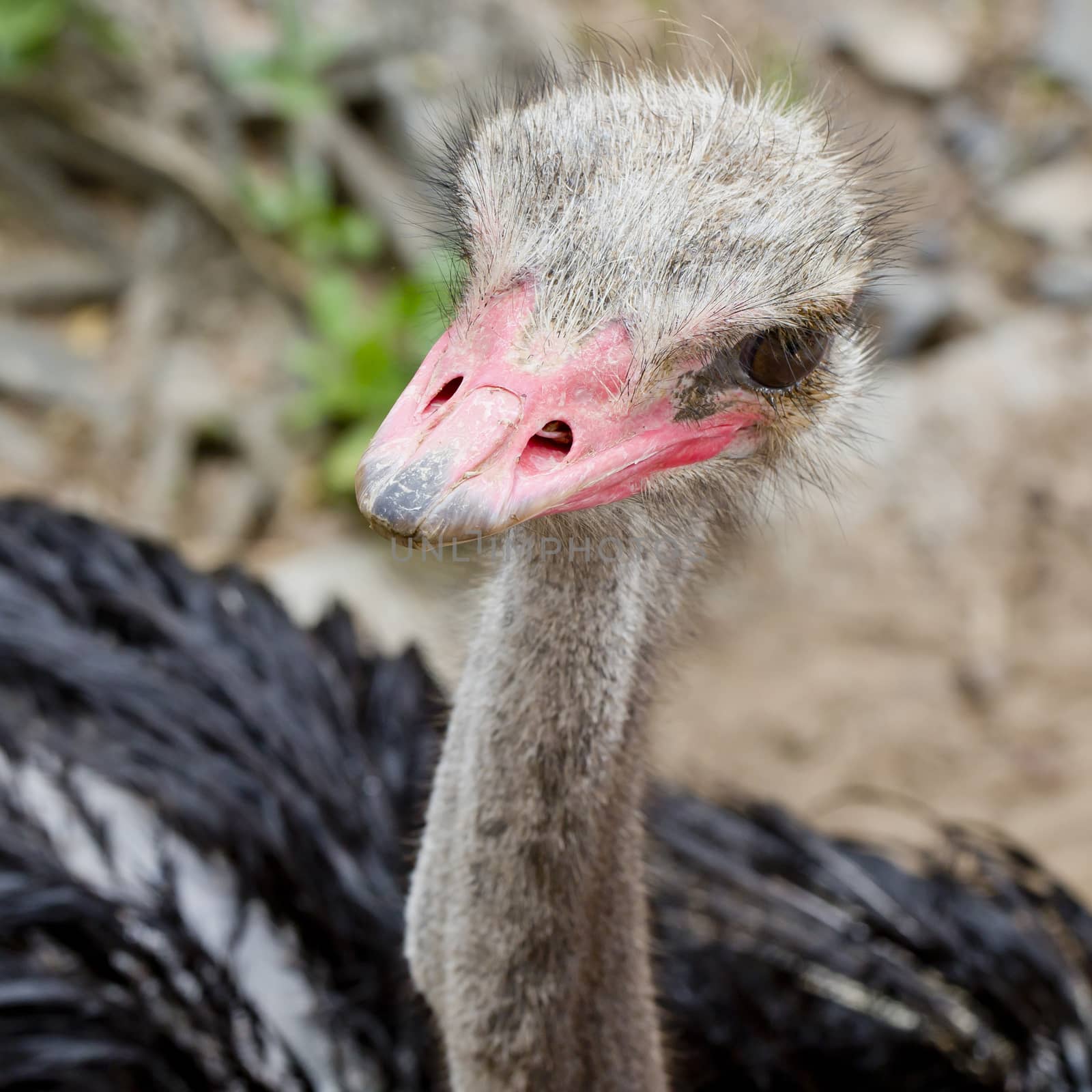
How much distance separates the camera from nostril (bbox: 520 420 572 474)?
79 cm

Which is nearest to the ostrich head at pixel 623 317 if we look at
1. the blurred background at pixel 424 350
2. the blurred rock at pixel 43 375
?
the blurred background at pixel 424 350

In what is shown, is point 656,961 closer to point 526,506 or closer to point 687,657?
point 687,657

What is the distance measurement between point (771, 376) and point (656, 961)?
97cm

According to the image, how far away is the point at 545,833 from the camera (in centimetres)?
98

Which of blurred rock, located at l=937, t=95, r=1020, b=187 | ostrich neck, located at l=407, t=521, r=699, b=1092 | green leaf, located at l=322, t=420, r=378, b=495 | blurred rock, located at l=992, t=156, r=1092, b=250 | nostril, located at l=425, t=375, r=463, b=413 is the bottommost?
ostrich neck, located at l=407, t=521, r=699, b=1092

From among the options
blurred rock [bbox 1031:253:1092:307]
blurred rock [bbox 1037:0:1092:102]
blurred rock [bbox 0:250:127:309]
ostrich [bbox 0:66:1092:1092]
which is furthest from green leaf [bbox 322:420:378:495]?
blurred rock [bbox 1037:0:1092:102]

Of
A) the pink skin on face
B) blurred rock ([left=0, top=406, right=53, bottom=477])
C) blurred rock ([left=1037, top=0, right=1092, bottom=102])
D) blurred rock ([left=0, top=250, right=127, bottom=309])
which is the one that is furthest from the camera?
blurred rock ([left=1037, top=0, right=1092, bottom=102])

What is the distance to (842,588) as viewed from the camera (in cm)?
320

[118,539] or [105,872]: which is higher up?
[118,539]

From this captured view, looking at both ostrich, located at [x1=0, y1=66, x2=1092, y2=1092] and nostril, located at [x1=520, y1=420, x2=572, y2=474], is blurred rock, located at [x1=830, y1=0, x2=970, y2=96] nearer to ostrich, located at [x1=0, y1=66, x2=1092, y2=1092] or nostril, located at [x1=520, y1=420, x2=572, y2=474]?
ostrich, located at [x1=0, y1=66, x2=1092, y2=1092]

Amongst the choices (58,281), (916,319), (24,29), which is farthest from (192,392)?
(916,319)

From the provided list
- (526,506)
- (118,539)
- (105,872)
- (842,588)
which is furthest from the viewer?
(842,588)

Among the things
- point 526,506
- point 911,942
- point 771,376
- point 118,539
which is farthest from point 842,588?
point 526,506

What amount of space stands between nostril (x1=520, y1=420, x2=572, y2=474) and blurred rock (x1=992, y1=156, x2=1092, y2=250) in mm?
3382
